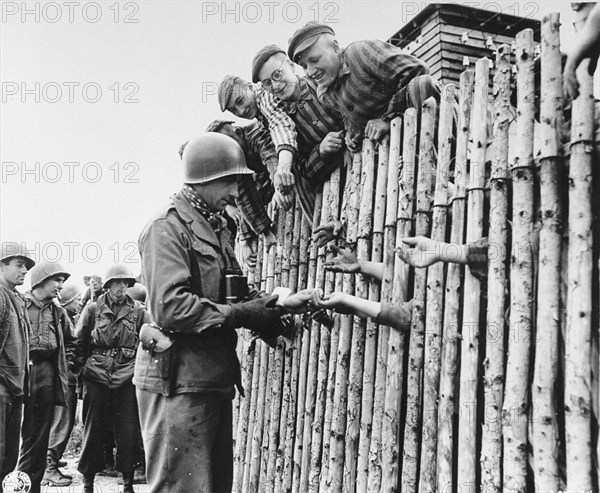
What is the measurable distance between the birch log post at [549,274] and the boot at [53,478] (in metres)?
7.14

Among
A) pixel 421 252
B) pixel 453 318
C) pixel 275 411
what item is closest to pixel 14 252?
pixel 275 411

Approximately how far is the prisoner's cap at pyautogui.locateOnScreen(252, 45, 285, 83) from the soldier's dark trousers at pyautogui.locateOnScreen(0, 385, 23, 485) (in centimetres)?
367

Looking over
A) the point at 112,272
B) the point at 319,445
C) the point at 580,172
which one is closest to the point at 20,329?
the point at 112,272

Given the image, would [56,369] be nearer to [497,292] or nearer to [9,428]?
[9,428]

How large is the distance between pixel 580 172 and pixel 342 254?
169 centimetres

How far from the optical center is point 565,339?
8.36 feet

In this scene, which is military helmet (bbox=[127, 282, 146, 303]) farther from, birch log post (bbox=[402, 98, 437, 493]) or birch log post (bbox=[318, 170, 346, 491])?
birch log post (bbox=[402, 98, 437, 493])

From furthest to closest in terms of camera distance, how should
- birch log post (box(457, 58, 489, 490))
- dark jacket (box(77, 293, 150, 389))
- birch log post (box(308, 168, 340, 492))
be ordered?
dark jacket (box(77, 293, 150, 389)), birch log post (box(308, 168, 340, 492)), birch log post (box(457, 58, 489, 490))

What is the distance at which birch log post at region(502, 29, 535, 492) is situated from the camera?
8.80 feet

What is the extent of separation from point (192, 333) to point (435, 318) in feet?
4.28

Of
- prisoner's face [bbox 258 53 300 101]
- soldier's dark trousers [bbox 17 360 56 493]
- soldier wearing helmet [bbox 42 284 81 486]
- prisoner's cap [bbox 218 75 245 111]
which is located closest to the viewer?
prisoner's face [bbox 258 53 300 101]

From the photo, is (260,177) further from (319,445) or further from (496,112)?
(496,112)

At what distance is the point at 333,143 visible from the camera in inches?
175

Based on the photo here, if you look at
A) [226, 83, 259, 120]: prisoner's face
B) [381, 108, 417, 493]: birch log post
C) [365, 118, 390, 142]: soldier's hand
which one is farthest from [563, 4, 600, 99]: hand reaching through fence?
[226, 83, 259, 120]: prisoner's face
